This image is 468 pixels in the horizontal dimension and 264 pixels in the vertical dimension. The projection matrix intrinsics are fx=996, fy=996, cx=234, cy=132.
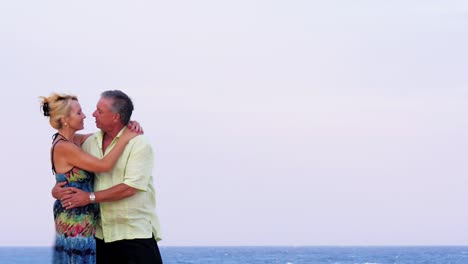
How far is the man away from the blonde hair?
0.53ft

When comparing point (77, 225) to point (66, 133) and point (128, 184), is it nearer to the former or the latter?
point (128, 184)

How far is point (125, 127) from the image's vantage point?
558 centimetres

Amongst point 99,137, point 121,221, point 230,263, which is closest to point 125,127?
point 99,137

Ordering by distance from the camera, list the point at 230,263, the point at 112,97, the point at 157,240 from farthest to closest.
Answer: the point at 230,263 → the point at 157,240 → the point at 112,97

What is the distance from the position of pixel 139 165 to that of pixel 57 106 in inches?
22.0

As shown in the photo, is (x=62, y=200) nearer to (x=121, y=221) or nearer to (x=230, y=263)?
(x=121, y=221)

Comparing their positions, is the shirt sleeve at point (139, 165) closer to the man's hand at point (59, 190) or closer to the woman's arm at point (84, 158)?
the woman's arm at point (84, 158)

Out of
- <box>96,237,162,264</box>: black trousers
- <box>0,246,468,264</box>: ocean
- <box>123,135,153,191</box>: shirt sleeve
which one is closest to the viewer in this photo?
<box>123,135,153,191</box>: shirt sleeve

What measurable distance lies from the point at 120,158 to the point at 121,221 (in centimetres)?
37

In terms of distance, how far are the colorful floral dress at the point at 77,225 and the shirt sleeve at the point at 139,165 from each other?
0.23 meters

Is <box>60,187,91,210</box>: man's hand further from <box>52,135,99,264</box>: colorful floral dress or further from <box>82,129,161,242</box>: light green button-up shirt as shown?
<box>82,129,161,242</box>: light green button-up shirt

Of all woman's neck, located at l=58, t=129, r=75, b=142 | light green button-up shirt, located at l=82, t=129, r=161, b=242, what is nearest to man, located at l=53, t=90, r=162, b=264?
light green button-up shirt, located at l=82, t=129, r=161, b=242

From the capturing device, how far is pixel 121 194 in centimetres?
550

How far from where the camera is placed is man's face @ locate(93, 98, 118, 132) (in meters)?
5.45
